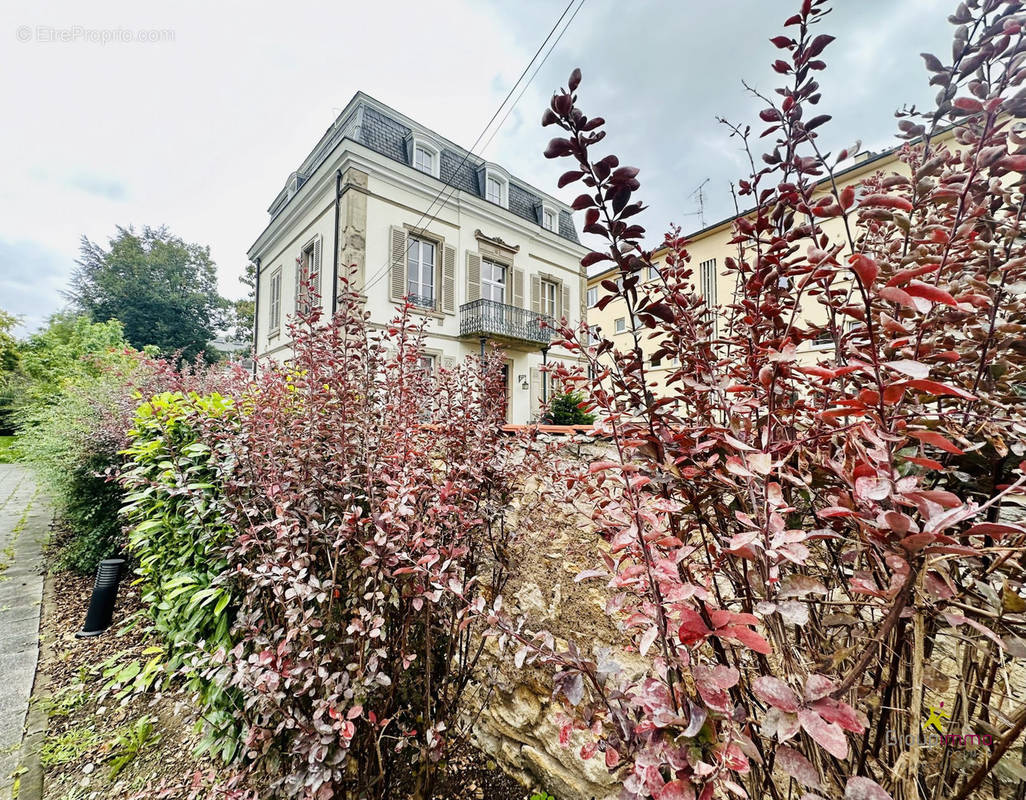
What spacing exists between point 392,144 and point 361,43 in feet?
18.7

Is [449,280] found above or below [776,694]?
above

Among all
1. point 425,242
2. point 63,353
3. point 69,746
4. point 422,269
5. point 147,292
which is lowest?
point 69,746

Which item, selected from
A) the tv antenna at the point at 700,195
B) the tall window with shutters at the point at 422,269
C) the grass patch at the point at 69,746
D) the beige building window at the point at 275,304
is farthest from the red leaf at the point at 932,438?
the beige building window at the point at 275,304

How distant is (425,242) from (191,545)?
28.5 feet

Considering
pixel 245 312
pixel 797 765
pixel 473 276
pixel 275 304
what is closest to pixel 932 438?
pixel 797 765

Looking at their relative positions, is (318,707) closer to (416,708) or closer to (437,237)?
(416,708)

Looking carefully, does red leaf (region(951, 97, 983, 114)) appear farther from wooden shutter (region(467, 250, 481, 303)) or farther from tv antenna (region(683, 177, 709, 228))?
wooden shutter (region(467, 250, 481, 303))

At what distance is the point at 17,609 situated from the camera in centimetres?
301

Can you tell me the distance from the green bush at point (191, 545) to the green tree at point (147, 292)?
21.2 m

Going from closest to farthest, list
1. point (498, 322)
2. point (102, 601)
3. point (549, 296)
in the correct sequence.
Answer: point (102, 601)
point (498, 322)
point (549, 296)

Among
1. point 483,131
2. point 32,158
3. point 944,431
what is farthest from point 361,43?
point 32,158

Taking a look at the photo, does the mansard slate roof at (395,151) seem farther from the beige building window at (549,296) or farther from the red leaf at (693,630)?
the red leaf at (693,630)

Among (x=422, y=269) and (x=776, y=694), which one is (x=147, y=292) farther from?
(x=776, y=694)

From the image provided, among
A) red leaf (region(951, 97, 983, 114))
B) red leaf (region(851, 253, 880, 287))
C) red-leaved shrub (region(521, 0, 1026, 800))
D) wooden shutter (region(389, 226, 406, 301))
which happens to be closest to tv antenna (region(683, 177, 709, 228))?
red-leaved shrub (region(521, 0, 1026, 800))
